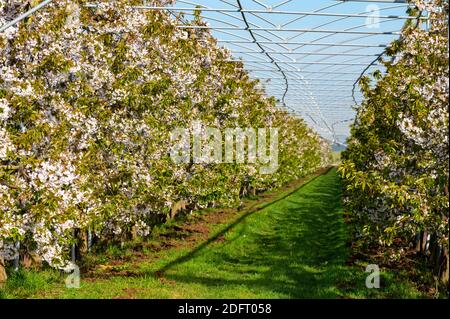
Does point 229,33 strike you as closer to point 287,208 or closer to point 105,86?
point 105,86

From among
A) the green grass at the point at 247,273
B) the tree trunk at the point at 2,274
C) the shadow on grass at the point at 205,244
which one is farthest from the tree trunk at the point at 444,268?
the tree trunk at the point at 2,274

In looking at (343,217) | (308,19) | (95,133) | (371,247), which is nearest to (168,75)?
(95,133)

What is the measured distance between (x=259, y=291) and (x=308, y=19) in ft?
32.7

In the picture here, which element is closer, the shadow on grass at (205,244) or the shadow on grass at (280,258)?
the shadow on grass at (280,258)

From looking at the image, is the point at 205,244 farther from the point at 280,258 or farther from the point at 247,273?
the point at 247,273

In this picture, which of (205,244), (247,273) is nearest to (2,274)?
(247,273)

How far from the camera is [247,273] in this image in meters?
13.7

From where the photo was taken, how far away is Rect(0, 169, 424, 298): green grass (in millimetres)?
10727

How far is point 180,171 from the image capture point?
52.3 ft

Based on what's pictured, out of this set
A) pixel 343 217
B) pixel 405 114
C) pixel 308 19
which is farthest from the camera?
pixel 343 217

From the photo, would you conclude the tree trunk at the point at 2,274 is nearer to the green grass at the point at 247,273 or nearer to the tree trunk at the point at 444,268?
the green grass at the point at 247,273

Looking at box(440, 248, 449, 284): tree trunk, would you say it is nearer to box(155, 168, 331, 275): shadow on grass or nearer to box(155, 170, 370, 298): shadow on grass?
box(155, 170, 370, 298): shadow on grass

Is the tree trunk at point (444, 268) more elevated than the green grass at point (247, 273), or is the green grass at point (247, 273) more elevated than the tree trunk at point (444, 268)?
the tree trunk at point (444, 268)

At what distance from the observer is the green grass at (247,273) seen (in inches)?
422
